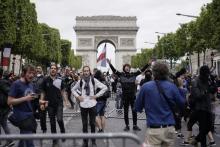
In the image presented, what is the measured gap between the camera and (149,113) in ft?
25.6

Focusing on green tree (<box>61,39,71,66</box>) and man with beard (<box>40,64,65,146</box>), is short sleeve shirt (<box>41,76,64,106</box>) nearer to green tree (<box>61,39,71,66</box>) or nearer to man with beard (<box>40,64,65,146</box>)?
man with beard (<box>40,64,65,146</box>)

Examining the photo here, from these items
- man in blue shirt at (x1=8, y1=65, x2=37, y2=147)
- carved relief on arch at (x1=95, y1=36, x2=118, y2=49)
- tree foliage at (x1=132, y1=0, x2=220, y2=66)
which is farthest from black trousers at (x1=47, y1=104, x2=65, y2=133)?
carved relief on arch at (x1=95, y1=36, x2=118, y2=49)

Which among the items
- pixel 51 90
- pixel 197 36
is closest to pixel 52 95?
pixel 51 90

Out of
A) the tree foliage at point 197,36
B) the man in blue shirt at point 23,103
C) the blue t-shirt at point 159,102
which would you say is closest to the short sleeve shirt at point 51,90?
the man in blue shirt at point 23,103

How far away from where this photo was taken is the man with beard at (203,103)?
11.5m

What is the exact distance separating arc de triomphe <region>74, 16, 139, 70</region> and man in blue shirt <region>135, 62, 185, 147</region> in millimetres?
111979

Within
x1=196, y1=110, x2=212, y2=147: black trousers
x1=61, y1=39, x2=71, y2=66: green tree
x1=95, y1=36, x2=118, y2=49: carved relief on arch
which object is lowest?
x1=196, y1=110, x2=212, y2=147: black trousers

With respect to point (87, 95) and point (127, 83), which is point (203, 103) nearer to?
point (87, 95)

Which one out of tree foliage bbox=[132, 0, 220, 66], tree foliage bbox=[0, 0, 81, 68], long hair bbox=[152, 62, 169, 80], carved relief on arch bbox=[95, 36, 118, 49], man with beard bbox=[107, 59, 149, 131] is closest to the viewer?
long hair bbox=[152, 62, 169, 80]

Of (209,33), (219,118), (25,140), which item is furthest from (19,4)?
(25,140)

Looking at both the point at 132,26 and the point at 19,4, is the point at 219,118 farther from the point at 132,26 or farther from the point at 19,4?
the point at 132,26

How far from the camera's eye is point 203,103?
11.6 m

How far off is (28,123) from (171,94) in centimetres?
305

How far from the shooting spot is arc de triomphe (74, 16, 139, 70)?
121938mm
